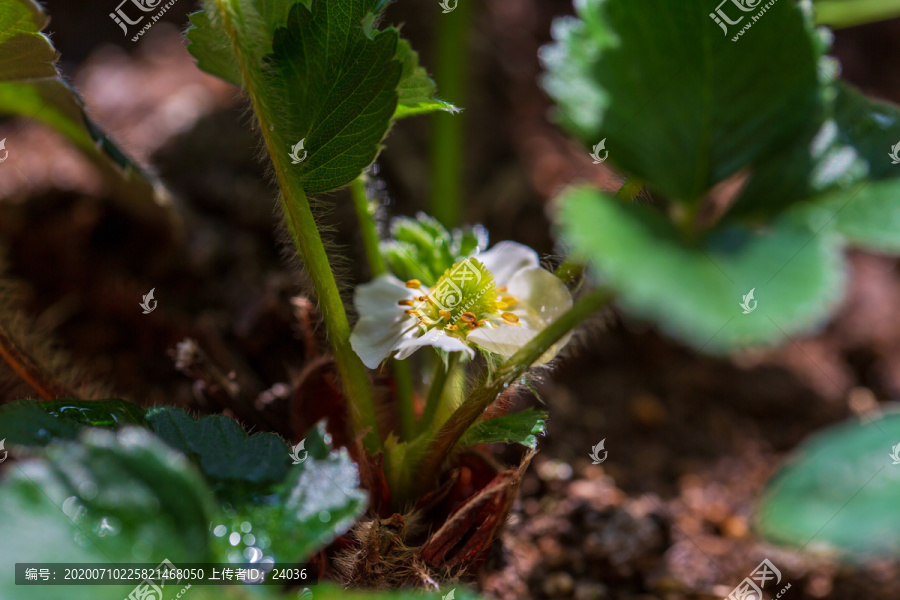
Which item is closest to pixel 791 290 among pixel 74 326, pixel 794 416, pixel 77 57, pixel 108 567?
pixel 108 567

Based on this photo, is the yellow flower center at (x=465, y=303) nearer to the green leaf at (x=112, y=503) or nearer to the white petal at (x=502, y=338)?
the white petal at (x=502, y=338)

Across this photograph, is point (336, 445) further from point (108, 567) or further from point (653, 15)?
point (653, 15)

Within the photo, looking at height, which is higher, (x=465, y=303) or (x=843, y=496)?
(x=843, y=496)

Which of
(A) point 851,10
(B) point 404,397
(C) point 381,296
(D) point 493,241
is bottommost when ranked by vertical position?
(D) point 493,241

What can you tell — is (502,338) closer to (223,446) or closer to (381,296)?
(381,296)

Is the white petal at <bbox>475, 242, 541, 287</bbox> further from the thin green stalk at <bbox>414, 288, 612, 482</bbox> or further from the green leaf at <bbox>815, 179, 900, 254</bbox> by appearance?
the green leaf at <bbox>815, 179, 900, 254</bbox>

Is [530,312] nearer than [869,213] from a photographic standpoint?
No

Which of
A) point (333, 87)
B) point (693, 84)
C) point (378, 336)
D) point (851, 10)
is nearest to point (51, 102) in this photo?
point (333, 87)
